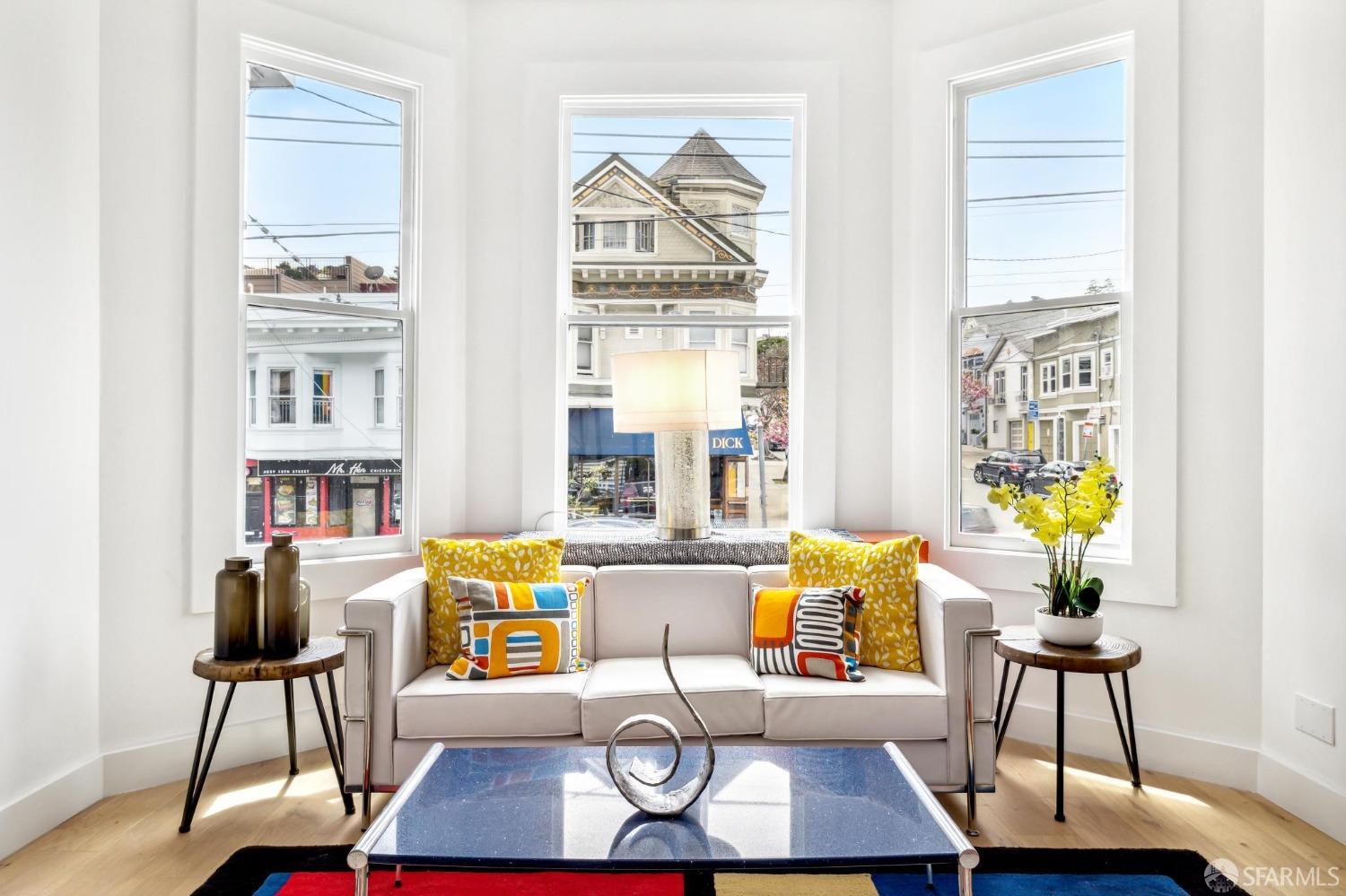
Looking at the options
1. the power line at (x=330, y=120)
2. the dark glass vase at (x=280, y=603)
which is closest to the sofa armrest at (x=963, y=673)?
the dark glass vase at (x=280, y=603)

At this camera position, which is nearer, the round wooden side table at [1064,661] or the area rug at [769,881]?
the area rug at [769,881]

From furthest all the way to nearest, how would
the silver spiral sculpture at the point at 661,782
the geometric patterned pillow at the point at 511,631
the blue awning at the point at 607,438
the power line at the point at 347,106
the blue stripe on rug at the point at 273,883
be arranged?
1. the blue awning at the point at 607,438
2. the power line at the point at 347,106
3. the geometric patterned pillow at the point at 511,631
4. the blue stripe on rug at the point at 273,883
5. the silver spiral sculpture at the point at 661,782

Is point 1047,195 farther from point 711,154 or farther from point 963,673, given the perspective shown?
point 963,673

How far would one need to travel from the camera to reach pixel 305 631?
8.89 ft

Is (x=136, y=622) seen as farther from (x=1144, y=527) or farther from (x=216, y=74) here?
(x=1144, y=527)

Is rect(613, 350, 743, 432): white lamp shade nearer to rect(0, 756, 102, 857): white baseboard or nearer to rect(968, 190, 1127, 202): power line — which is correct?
rect(968, 190, 1127, 202): power line

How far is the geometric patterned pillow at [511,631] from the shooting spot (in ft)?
8.61

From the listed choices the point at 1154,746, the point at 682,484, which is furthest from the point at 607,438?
the point at 1154,746

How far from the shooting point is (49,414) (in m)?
2.55

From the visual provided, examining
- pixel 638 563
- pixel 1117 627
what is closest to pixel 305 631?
pixel 638 563

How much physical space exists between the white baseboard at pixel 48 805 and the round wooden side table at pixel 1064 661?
9.93 ft

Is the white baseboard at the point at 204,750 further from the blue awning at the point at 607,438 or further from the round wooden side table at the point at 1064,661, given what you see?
the round wooden side table at the point at 1064,661

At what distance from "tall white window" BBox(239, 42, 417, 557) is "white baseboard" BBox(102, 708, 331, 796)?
674 millimetres

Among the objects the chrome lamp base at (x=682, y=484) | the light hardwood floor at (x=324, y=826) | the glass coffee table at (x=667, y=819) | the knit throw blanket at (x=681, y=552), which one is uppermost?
the chrome lamp base at (x=682, y=484)
